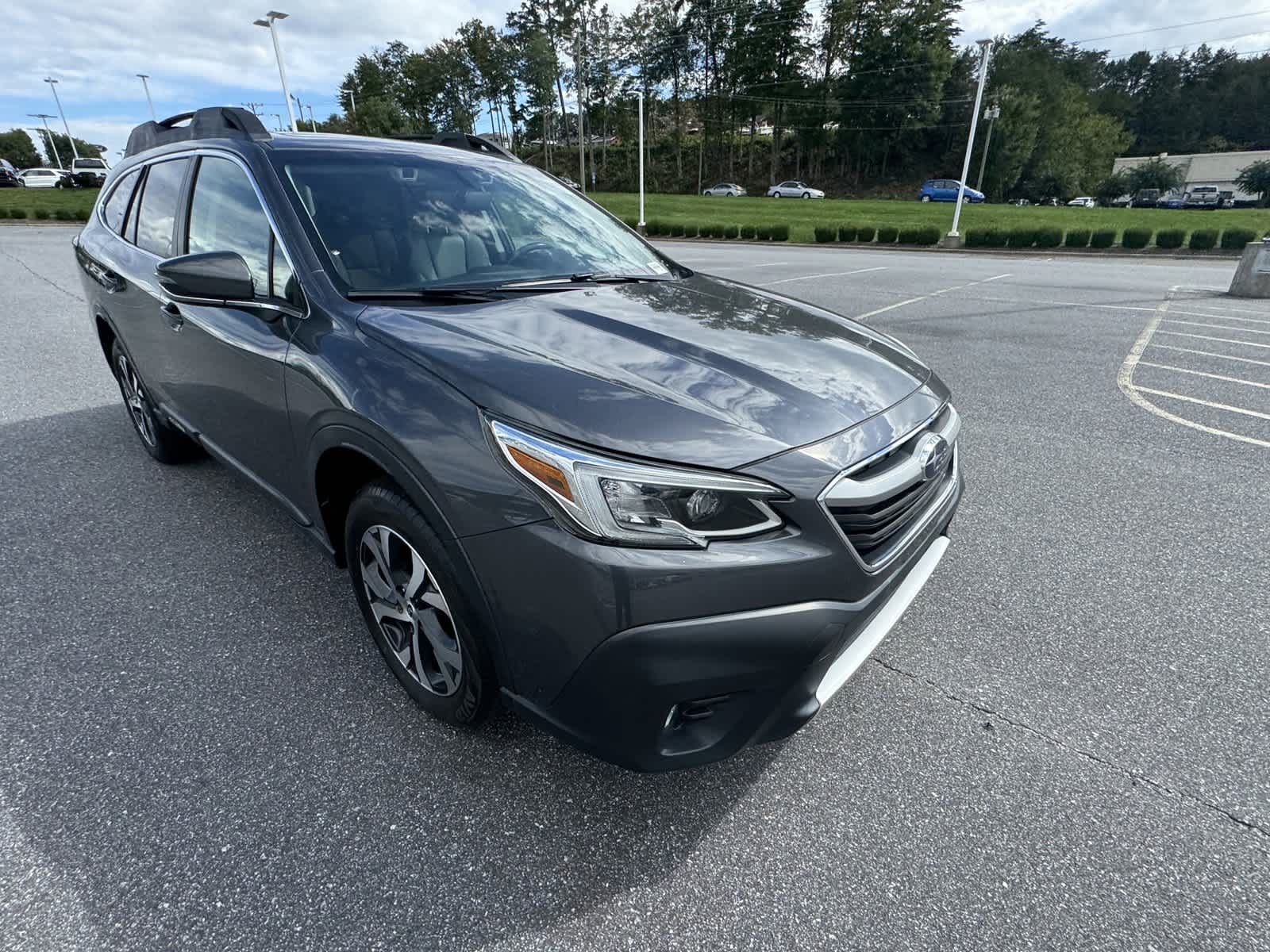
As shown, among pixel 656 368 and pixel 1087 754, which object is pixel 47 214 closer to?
pixel 656 368

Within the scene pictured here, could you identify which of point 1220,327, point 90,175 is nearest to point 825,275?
point 1220,327

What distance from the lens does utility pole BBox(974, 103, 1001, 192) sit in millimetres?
48747

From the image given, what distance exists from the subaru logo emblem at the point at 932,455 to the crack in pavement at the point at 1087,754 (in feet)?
2.62

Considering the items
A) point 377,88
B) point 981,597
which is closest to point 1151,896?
point 981,597

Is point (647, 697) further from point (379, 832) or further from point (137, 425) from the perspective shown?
point (137, 425)

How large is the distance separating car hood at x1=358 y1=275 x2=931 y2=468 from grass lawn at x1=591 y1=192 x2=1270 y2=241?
25999 millimetres

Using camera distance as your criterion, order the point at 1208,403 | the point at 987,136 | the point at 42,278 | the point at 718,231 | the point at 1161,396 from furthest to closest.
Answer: the point at 987,136, the point at 718,231, the point at 42,278, the point at 1161,396, the point at 1208,403

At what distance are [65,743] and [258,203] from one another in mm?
1889

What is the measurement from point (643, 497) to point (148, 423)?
3899 mm

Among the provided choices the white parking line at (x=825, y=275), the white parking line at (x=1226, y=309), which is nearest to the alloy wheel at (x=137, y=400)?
the white parking line at (x=825, y=275)

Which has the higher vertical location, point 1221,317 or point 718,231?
point 1221,317

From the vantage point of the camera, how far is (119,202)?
391cm

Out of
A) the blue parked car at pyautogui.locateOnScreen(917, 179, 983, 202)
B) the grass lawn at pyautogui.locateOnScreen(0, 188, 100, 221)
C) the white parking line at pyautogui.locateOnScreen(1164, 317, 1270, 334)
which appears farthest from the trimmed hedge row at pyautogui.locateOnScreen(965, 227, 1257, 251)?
the grass lawn at pyautogui.locateOnScreen(0, 188, 100, 221)

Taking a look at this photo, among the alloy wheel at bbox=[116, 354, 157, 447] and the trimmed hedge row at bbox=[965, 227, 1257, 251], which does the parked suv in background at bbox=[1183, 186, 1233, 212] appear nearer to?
the trimmed hedge row at bbox=[965, 227, 1257, 251]
